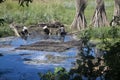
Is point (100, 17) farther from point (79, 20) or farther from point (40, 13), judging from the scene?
point (40, 13)

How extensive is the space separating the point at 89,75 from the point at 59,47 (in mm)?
16294

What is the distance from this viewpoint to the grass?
113 ft

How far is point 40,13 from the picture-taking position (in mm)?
36094

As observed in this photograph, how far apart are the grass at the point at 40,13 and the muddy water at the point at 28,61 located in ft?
26.3

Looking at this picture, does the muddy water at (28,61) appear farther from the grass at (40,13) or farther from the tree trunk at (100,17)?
the tree trunk at (100,17)

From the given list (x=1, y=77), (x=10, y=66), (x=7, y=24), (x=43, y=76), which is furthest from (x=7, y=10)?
(x=43, y=76)

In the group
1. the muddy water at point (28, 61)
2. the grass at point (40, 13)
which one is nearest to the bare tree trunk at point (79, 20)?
the grass at point (40, 13)

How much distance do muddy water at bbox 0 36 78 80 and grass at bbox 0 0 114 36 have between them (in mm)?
8018

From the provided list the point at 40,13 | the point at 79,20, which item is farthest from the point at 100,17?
the point at 40,13

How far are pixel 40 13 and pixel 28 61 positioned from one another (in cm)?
1670

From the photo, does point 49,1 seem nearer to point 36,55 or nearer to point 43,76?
point 36,55

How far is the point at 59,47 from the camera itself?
23.7 meters

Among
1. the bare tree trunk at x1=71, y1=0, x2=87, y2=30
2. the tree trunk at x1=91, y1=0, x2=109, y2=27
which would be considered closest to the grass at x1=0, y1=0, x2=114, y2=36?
the bare tree trunk at x1=71, y1=0, x2=87, y2=30

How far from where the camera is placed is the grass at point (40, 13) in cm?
3441
